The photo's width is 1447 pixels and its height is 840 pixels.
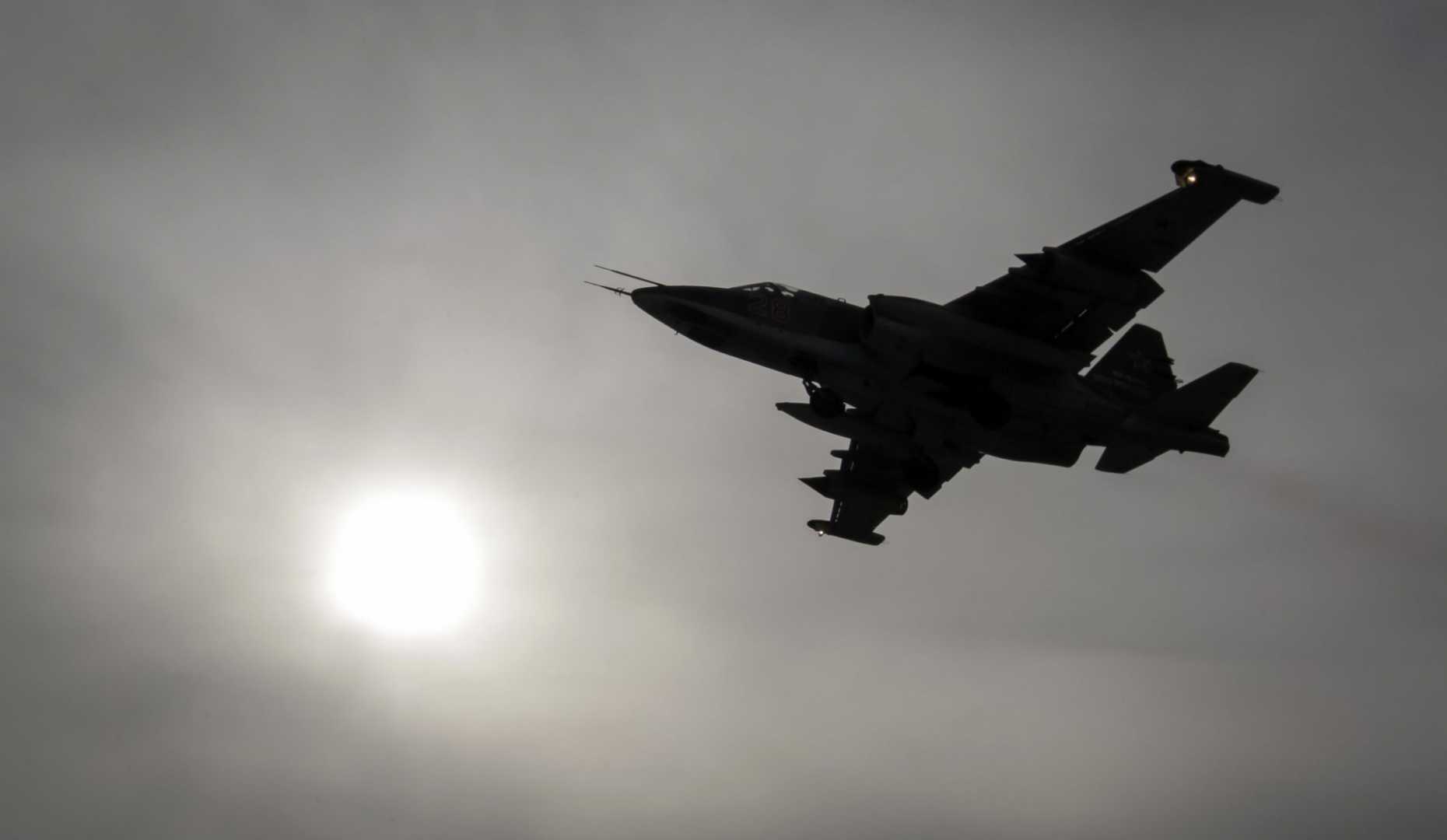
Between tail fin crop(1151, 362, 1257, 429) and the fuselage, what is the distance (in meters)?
0.39

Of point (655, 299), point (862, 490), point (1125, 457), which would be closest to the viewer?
point (655, 299)

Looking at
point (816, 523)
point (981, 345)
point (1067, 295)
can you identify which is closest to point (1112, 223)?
point (1067, 295)

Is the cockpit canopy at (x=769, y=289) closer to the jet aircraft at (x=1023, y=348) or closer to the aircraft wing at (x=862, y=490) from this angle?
the jet aircraft at (x=1023, y=348)

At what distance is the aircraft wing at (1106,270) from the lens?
103 feet

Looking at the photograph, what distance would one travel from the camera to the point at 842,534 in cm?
4338

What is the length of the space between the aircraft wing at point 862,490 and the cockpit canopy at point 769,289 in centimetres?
839

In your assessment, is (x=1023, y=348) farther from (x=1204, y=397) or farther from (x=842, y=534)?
(x=842, y=534)

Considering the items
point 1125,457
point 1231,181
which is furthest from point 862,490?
point 1231,181

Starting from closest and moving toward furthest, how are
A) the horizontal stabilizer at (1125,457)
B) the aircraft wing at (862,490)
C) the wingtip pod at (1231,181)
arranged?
the wingtip pod at (1231,181) < the horizontal stabilizer at (1125,457) < the aircraft wing at (862,490)

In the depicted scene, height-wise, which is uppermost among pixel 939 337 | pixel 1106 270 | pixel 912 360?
pixel 1106 270

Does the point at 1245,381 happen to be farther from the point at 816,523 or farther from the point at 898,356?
the point at 816,523

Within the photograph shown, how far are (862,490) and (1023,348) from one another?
413 inches

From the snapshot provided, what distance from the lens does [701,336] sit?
34625 mm

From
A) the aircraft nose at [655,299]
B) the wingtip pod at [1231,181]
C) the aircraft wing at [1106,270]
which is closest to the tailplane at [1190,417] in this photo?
the aircraft wing at [1106,270]
